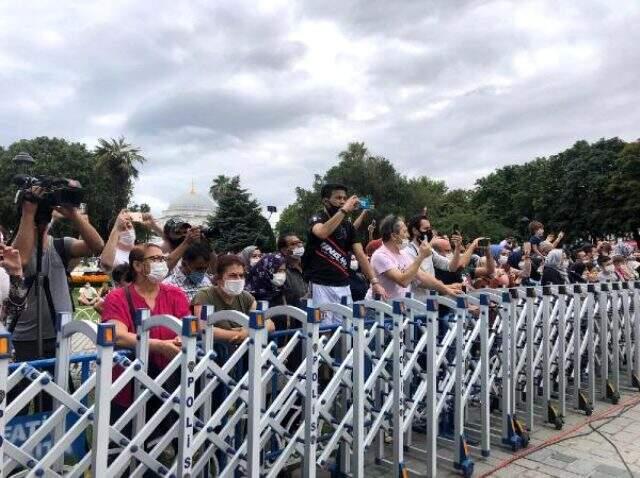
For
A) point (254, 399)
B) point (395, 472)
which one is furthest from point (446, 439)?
point (254, 399)

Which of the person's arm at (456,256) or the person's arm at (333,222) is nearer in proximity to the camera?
the person's arm at (333,222)

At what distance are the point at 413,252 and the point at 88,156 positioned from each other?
44.3 metres

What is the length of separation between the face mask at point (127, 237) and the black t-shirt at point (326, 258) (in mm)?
1740

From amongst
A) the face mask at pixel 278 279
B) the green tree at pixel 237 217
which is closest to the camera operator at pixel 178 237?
the face mask at pixel 278 279

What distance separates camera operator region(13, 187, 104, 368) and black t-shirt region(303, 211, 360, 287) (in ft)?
6.96

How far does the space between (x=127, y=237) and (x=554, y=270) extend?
22.5 ft

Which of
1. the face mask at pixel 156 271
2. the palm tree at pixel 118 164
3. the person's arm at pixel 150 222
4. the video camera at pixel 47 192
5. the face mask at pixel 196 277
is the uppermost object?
the palm tree at pixel 118 164

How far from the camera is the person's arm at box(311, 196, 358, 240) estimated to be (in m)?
5.11

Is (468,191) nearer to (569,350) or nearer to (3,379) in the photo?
(569,350)

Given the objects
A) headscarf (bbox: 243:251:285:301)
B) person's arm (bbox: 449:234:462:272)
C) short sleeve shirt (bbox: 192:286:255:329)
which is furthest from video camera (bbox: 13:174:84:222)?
person's arm (bbox: 449:234:462:272)

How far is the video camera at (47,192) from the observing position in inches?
145

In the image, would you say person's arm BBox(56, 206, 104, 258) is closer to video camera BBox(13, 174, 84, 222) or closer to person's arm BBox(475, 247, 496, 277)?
video camera BBox(13, 174, 84, 222)

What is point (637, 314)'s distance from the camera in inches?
275

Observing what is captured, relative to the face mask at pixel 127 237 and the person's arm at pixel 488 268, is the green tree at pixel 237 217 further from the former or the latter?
the face mask at pixel 127 237
